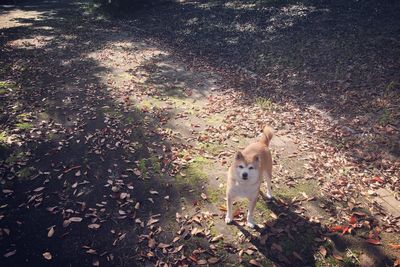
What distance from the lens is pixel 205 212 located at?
19.3ft

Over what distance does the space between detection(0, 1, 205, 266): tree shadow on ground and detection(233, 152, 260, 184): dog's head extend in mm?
1801

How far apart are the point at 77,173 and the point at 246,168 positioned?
431cm

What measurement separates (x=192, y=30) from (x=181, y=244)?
16334mm

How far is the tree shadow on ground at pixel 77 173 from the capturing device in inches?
205

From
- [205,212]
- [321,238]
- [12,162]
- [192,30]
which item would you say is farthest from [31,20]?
[321,238]

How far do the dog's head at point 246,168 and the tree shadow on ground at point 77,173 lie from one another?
180 cm

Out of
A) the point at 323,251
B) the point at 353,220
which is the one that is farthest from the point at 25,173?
the point at 353,220

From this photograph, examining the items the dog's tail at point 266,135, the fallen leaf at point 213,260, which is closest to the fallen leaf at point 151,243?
the fallen leaf at point 213,260

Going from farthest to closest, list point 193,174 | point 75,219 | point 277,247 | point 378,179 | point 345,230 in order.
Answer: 1. point 193,174
2. point 378,179
3. point 75,219
4. point 345,230
5. point 277,247

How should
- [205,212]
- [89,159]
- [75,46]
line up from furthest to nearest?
1. [75,46]
2. [89,159]
3. [205,212]

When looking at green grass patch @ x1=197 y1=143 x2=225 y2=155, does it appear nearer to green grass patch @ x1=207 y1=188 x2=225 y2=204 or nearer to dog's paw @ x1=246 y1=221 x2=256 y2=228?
green grass patch @ x1=207 y1=188 x2=225 y2=204

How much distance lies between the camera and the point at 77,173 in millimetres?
6902

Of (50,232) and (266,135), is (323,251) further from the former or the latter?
(50,232)

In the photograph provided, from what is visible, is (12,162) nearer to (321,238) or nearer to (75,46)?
(321,238)
